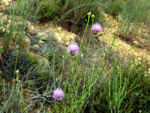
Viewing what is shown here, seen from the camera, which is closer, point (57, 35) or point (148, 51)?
point (57, 35)

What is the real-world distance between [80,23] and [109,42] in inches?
28.2

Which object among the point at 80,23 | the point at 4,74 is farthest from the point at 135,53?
the point at 4,74

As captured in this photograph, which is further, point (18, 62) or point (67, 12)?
point (67, 12)

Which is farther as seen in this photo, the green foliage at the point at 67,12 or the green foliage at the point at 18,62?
the green foliage at the point at 67,12

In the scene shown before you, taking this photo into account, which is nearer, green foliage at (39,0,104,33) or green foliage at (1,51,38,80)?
green foliage at (1,51,38,80)

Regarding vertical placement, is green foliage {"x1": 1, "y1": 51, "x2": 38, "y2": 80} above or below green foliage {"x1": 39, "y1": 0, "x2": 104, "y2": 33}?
below

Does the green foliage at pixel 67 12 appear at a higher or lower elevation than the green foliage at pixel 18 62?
higher

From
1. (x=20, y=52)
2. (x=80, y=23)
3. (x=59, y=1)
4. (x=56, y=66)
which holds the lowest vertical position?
(x=56, y=66)

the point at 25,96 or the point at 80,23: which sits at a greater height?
the point at 80,23

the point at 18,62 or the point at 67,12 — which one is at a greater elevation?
the point at 67,12

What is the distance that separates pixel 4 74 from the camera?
2045 mm

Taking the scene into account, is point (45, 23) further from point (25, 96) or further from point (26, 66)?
point (25, 96)

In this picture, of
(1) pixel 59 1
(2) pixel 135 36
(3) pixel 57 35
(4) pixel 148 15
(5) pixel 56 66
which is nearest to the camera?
(5) pixel 56 66

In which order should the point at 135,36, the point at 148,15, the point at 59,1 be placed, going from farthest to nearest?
the point at 148,15 → the point at 135,36 → the point at 59,1
